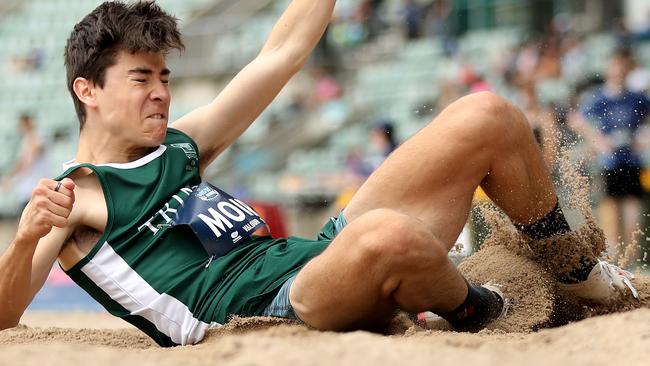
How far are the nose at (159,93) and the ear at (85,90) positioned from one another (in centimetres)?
24

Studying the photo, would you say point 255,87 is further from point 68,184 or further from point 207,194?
point 68,184

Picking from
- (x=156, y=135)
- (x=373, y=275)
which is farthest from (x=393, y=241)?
(x=156, y=135)

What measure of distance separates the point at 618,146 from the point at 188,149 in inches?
186

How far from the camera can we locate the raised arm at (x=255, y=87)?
165 inches

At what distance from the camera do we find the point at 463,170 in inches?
144

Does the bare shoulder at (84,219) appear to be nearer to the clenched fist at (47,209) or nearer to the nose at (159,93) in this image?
the clenched fist at (47,209)

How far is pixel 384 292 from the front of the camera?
3.27 metres

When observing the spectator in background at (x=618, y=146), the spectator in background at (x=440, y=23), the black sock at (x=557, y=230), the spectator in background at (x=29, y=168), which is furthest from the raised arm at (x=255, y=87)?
the spectator in background at (x=440, y=23)

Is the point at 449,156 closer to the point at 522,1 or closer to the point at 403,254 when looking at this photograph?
the point at 403,254

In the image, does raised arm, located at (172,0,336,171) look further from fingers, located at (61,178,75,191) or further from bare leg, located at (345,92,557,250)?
fingers, located at (61,178,75,191)

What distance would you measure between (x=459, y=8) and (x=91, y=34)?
9.26 meters

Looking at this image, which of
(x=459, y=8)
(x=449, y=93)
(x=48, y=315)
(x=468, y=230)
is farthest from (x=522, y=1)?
(x=468, y=230)

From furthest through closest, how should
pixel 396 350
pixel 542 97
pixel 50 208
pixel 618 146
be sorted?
1. pixel 542 97
2. pixel 618 146
3. pixel 50 208
4. pixel 396 350

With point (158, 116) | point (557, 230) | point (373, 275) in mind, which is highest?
point (158, 116)
